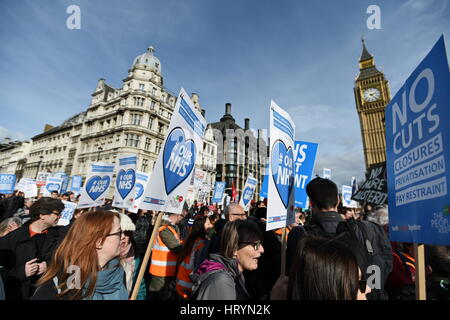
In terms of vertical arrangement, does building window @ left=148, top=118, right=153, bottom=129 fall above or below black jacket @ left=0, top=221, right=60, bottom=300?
above

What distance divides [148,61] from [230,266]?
4234 cm

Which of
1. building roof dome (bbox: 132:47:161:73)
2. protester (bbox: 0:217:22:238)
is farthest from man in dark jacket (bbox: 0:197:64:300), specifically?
building roof dome (bbox: 132:47:161:73)

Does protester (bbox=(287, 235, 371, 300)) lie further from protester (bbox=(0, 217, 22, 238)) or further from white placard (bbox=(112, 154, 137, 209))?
white placard (bbox=(112, 154, 137, 209))

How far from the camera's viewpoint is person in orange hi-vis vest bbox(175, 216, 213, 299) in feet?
10.0

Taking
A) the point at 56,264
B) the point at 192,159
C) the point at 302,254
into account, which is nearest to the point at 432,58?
the point at 302,254

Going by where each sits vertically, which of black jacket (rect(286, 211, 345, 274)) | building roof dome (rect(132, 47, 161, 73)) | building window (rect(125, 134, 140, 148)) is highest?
building roof dome (rect(132, 47, 161, 73))

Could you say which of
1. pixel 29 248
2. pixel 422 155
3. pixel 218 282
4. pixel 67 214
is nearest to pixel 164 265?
pixel 29 248

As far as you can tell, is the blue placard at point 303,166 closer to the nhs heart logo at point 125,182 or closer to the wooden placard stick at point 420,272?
the wooden placard stick at point 420,272

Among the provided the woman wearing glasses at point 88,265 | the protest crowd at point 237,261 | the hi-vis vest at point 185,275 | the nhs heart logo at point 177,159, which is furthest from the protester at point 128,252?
the woman wearing glasses at point 88,265

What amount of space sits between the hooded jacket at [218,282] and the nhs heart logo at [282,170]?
118cm

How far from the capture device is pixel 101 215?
1.79 metres

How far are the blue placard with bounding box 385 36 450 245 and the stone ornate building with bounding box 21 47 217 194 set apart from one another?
1336 inches
